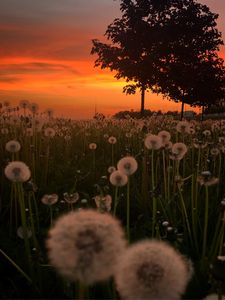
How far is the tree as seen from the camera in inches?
1550

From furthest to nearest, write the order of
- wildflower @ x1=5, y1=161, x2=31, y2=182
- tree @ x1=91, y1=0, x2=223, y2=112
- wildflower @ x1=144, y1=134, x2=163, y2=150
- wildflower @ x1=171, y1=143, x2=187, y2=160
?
tree @ x1=91, y1=0, x2=223, y2=112
wildflower @ x1=171, y1=143, x2=187, y2=160
wildflower @ x1=144, y1=134, x2=163, y2=150
wildflower @ x1=5, y1=161, x2=31, y2=182

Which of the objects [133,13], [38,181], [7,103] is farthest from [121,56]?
[38,181]

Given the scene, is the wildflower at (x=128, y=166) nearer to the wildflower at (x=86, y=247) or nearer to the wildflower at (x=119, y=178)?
the wildflower at (x=119, y=178)

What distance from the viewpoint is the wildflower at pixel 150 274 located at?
1534 mm

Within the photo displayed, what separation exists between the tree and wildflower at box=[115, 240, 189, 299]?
37.8m

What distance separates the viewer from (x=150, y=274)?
1.56 m

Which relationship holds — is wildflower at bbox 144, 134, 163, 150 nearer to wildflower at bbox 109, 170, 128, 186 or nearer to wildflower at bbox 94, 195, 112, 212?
wildflower at bbox 109, 170, 128, 186

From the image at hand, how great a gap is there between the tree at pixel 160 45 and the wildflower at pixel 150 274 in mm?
37809

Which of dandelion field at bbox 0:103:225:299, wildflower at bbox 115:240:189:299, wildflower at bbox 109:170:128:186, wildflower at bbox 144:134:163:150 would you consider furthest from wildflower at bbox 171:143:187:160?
wildflower at bbox 115:240:189:299

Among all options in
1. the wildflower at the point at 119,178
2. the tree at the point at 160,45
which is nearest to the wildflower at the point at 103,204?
the wildflower at the point at 119,178

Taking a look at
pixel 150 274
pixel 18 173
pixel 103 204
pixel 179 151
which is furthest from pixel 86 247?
pixel 179 151

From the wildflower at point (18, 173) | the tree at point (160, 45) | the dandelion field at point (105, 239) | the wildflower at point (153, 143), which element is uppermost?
the tree at point (160, 45)

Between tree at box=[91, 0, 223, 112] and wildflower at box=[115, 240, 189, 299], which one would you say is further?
tree at box=[91, 0, 223, 112]

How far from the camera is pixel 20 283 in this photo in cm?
339
